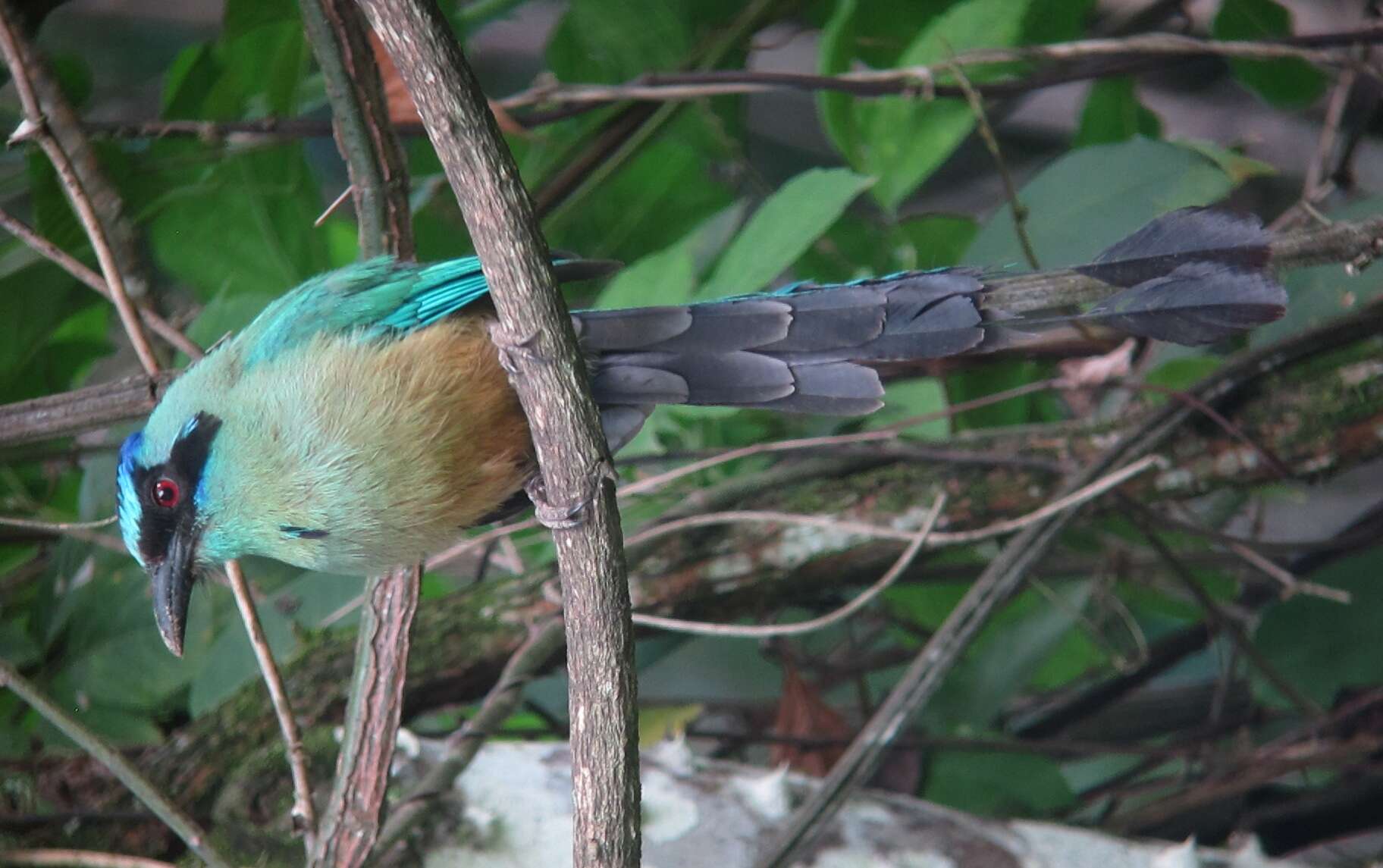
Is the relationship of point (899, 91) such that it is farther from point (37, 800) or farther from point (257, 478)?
point (37, 800)

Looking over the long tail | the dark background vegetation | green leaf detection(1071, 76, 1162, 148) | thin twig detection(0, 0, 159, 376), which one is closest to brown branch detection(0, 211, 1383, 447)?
the long tail

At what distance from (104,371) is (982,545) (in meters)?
2.33

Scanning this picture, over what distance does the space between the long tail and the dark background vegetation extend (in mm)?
466


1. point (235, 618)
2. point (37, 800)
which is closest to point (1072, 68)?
point (235, 618)

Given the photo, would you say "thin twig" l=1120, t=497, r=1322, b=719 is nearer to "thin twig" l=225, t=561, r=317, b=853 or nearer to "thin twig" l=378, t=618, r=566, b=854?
"thin twig" l=378, t=618, r=566, b=854

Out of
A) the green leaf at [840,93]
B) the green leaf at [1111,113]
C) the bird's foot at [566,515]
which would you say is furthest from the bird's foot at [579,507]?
the green leaf at [1111,113]

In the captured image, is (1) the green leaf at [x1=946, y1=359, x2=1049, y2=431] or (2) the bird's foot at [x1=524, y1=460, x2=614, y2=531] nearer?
(2) the bird's foot at [x1=524, y1=460, x2=614, y2=531]

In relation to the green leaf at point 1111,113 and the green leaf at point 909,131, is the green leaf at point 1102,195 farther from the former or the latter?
the green leaf at point 1111,113

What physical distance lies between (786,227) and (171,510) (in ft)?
3.19

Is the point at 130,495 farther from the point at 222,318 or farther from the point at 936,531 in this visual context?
the point at 936,531

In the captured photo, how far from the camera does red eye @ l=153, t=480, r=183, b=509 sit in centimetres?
144

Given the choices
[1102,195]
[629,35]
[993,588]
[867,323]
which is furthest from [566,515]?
[629,35]

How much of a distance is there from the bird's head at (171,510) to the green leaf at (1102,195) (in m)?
1.19

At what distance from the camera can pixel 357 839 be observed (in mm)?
1486
